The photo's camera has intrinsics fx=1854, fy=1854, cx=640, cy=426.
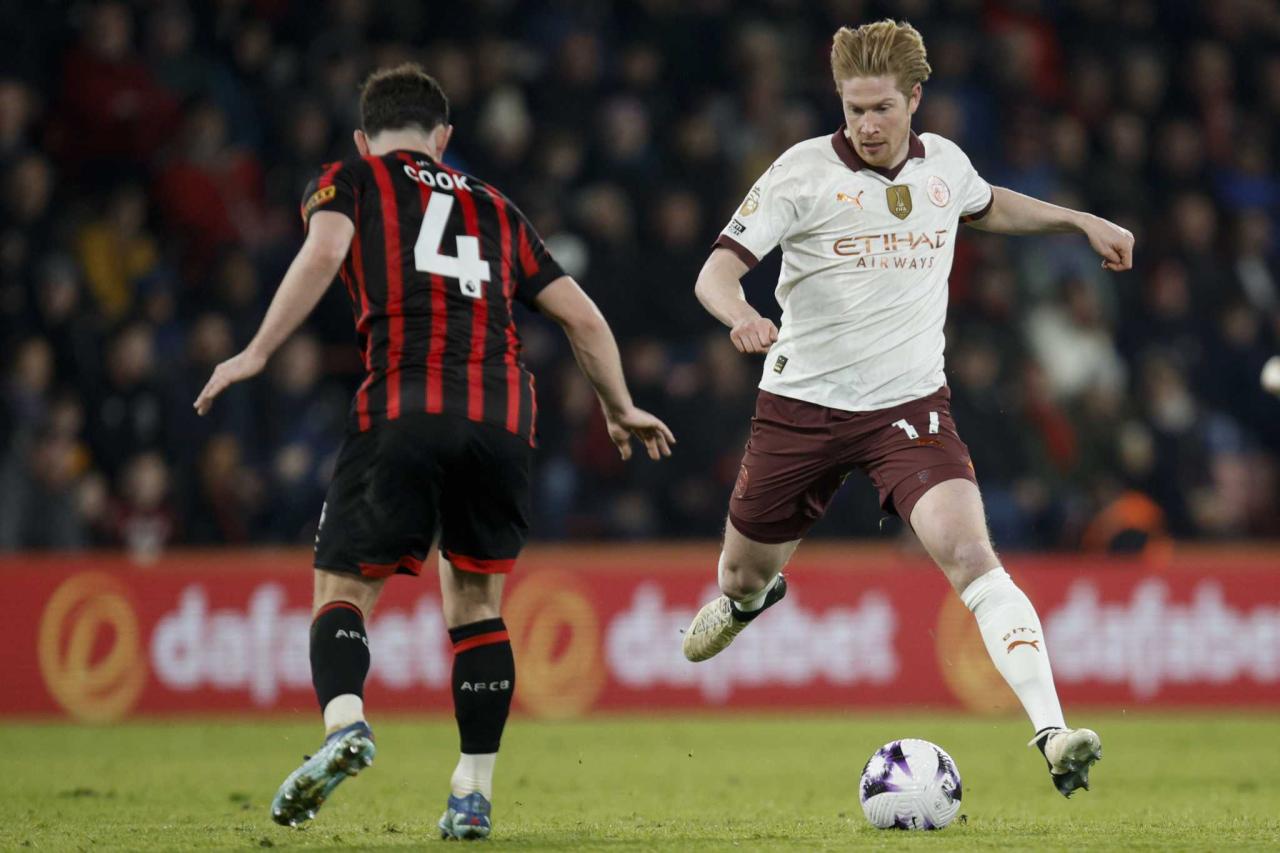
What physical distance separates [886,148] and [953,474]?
1139 millimetres

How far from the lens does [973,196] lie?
6.67 m

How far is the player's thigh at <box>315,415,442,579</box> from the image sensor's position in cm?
547

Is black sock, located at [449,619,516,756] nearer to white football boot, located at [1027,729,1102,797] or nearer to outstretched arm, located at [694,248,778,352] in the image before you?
outstretched arm, located at [694,248,778,352]

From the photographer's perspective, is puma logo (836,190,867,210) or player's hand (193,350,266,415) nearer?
player's hand (193,350,266,415)

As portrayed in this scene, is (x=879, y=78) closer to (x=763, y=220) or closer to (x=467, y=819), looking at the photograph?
(x=763, y=220)

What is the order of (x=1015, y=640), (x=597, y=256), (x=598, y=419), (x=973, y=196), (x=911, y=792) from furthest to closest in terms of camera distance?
(x=597, y=256)
(x=598, y=419)
(x=973, y=196)
(x=911, y=792)
(x=1015, y=640)

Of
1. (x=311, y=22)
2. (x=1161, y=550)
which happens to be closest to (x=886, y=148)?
(x=1161, y=550)

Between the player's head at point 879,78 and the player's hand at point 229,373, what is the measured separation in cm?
224

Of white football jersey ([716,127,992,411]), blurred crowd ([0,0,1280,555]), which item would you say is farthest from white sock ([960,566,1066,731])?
blurred crowd ([0,0,1280,555])

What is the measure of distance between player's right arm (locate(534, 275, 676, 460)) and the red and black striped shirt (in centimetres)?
21

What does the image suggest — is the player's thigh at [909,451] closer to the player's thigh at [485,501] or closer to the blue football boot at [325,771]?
the player's thigh at [485,501]

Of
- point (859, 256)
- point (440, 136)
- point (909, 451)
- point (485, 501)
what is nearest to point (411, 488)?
point (485, 501)

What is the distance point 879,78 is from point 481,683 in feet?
7.87

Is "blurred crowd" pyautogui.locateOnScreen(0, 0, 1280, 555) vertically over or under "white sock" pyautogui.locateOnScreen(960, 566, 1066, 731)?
over
